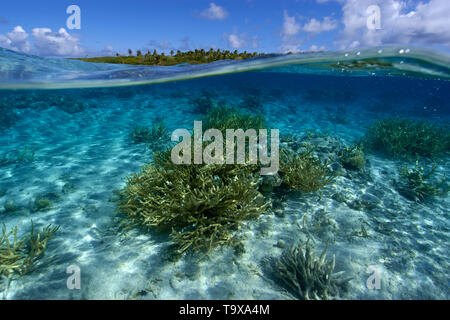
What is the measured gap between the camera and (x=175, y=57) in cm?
1336

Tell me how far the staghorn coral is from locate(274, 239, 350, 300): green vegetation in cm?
99

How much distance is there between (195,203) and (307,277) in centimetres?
214

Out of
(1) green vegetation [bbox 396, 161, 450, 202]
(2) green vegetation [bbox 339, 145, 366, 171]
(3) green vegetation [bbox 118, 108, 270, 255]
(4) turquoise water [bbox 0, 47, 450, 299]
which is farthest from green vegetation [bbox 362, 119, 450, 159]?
(3) green vegetation [bbox 118, 108, 270, 255]

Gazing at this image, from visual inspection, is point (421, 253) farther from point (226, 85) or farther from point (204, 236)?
point (226, 85)

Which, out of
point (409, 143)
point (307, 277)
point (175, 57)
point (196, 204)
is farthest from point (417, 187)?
point (175, 57)

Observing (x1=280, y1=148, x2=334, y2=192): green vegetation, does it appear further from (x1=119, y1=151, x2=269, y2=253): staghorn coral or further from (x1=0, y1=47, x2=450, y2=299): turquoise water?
(x1=119, y1=151, x2=269, y2=253): staghorn coral

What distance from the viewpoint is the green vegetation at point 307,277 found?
128 inches

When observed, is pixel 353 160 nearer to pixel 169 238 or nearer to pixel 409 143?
pixel 409 143

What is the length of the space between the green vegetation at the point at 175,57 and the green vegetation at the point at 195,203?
9.92 m

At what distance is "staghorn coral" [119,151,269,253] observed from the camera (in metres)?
3.94

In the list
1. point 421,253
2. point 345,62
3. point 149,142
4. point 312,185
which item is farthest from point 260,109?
point 421,253

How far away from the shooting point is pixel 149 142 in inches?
392

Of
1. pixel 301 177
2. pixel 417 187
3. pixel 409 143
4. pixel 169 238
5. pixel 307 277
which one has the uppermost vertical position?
pixel 409 143

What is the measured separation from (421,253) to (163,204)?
518 cm
